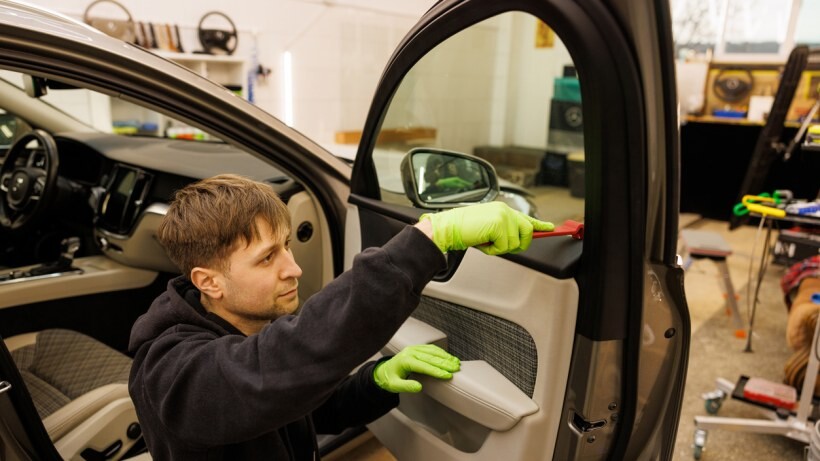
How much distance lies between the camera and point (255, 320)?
42.9 inches

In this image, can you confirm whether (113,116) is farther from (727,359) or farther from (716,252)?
(727,359)

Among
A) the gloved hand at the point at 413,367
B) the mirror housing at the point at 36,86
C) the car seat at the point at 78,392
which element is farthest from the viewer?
the mirror housing at the point at 36,86

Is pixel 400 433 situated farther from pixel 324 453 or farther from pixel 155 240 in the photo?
pixel 155 240

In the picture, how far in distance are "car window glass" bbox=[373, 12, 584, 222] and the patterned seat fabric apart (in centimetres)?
539

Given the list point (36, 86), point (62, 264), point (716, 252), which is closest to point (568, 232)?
point (36, 86)

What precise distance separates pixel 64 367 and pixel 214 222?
1.25 meters

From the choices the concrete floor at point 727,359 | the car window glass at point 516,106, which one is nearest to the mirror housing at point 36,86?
the concrete floor at point 727,359

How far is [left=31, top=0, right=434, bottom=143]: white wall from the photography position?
16.8ft

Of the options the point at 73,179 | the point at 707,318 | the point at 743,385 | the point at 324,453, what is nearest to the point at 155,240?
the point at 73,179

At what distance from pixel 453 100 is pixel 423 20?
6.77 m

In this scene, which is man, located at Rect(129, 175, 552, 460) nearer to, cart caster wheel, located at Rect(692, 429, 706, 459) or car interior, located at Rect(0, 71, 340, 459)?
car interior, located at Rect(0, 71, 340, 459)

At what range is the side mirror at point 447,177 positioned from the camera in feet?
5.68

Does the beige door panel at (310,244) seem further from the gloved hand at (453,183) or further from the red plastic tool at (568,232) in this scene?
the red plastic tool at (568,232)

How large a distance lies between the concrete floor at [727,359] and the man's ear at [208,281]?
107 cm
